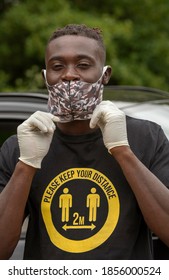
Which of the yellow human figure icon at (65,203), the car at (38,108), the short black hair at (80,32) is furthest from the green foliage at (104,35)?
the yellow human figure icon at (65,203)

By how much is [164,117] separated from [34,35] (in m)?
6.64

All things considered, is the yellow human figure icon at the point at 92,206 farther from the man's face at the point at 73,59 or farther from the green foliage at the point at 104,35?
the green foliage at the point at 104,35

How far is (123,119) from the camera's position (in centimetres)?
343

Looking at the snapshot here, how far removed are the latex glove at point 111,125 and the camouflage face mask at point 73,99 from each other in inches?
4.0

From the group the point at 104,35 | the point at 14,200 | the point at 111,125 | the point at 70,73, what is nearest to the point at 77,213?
the point at 14,200

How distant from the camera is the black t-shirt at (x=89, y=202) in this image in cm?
342

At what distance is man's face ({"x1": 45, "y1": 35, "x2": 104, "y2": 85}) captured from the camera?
11.6 feet

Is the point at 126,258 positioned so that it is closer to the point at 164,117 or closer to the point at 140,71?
the point at 164,117

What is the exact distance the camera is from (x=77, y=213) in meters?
3.45

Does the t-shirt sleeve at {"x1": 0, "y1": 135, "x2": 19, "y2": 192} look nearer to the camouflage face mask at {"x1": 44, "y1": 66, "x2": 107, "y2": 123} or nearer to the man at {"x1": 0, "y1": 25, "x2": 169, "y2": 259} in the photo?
the man at {"x1": 0, "y1": 25, "x2": 169, "y2": 259}

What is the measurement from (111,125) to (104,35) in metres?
7.36

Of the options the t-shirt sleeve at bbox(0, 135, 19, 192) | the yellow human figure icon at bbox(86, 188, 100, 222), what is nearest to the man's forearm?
the t-shirt sleeve at bbox(0, 135, 19, 192)

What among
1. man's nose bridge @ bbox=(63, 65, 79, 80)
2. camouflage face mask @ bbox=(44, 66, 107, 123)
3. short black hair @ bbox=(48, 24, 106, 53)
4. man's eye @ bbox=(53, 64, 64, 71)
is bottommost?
camouflage face mask @ bbox=(44, 66, 107, 123)

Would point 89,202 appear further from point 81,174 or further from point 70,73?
→ point 70,73
